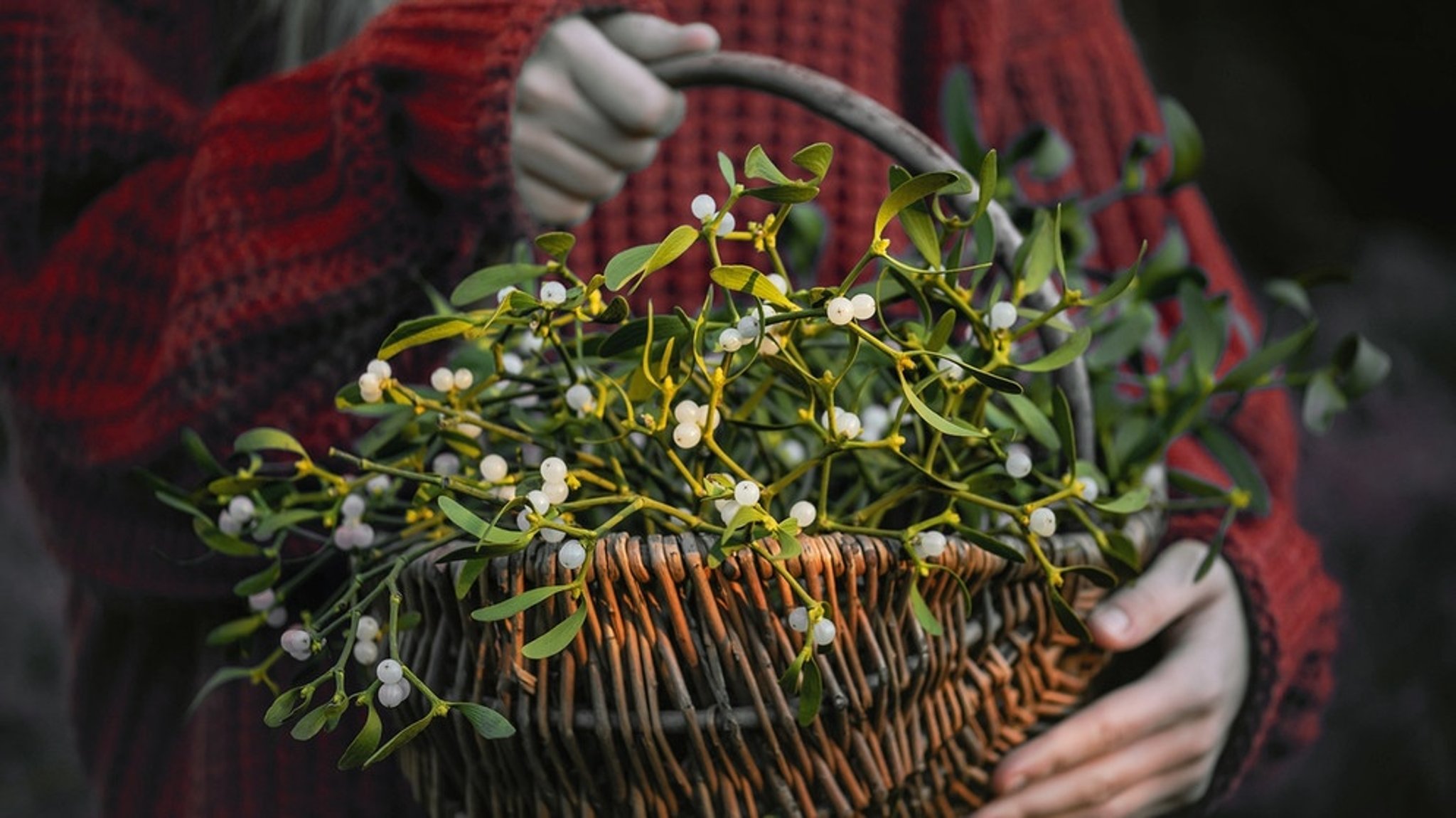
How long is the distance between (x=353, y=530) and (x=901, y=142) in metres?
0.24

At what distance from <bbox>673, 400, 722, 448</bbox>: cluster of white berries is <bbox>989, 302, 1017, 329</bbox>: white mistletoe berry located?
102mm

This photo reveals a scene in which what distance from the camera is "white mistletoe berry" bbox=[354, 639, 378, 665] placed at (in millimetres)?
415

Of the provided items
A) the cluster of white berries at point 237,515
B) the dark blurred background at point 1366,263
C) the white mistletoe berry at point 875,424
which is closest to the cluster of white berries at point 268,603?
the cluster of white berries at point 237,515

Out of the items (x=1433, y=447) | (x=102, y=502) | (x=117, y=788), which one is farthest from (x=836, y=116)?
(x=1433, y=447)

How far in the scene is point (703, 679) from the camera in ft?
1.28

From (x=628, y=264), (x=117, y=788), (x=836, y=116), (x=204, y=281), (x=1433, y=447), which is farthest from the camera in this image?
(x=1433, y=447)

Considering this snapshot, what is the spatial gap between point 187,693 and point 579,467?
1.21ft

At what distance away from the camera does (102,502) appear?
64 centimetres

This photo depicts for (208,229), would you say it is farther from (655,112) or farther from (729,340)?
(729,340)

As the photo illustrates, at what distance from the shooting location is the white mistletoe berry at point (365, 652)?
1.36 ft

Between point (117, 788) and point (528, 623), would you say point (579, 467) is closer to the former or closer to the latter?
point (528, 623)

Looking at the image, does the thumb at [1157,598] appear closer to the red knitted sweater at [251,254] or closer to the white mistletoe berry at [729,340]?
the red knitted sweater at [251,254]

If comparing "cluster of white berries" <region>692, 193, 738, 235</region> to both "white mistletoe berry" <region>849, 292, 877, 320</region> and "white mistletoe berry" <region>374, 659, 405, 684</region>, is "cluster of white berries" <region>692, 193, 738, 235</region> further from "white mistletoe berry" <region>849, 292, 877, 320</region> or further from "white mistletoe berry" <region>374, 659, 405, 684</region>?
"white mistletoe berry" <region>374, 659, 405, 684</region>

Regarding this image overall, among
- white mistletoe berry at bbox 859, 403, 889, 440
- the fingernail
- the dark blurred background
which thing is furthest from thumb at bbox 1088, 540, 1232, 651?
the dark blurred background
